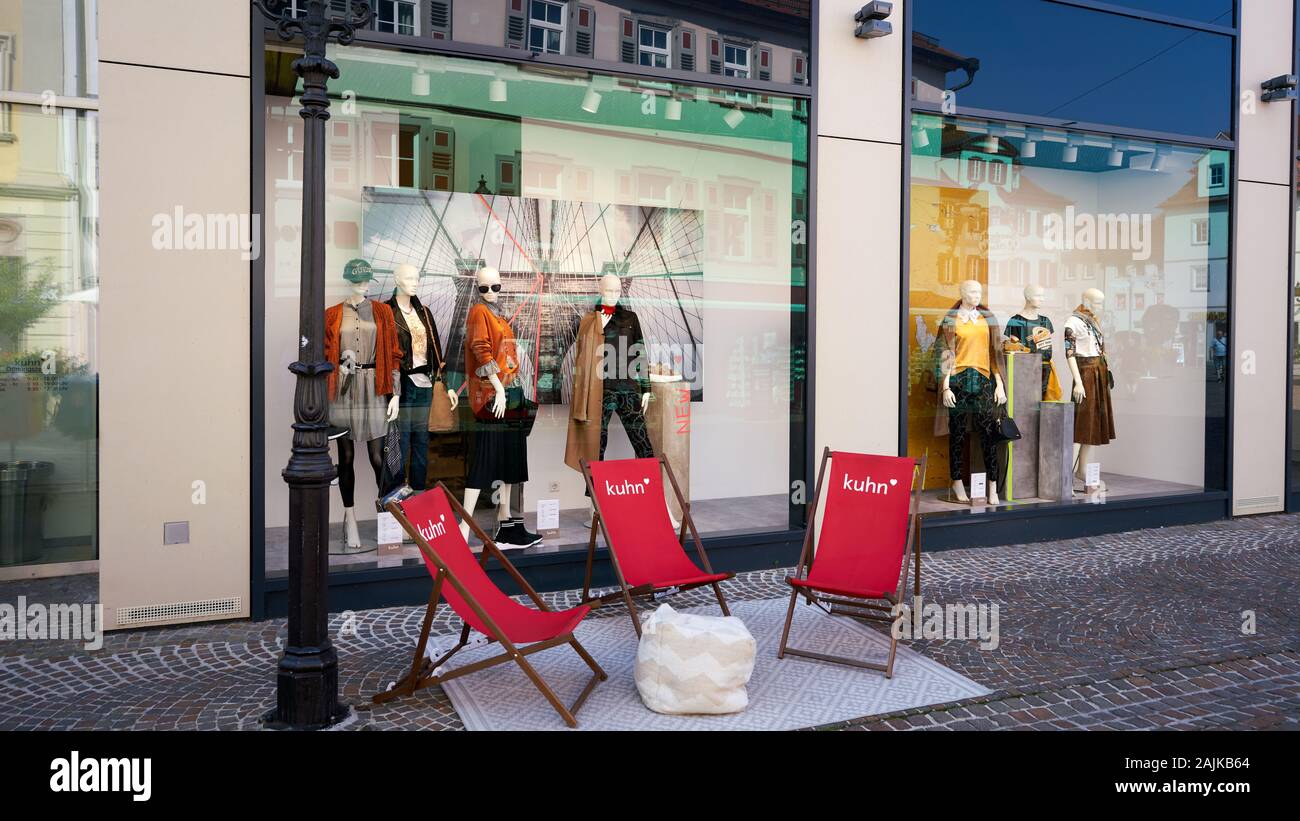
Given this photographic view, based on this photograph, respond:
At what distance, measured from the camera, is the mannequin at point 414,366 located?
6.18 meters

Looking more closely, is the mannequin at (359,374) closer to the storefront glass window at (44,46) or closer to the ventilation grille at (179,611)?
the ventilation grille at (179,611)

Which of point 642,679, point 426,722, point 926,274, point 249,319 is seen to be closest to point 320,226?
point 249,319

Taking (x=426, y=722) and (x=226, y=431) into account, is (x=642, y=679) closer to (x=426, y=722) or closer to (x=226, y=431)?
(x=426, y=722)

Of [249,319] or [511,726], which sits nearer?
[511,726]

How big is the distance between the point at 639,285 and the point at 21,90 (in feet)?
13.9

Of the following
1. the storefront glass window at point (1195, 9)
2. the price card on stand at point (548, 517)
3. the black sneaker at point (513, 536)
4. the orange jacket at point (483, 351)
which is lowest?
the black sneaker at point (513, 536)

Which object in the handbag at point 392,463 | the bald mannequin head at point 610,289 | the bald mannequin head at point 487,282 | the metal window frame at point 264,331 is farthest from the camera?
the bald mannequin head at point 610,289

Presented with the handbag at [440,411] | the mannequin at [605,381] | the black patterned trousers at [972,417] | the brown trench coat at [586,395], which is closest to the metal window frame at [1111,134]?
the black patterned trousers at [972,417]

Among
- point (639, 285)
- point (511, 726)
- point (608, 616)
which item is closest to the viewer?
point (511, 726)

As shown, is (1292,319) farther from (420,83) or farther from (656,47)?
(420,83)

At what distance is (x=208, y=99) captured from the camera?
5102 millimetres

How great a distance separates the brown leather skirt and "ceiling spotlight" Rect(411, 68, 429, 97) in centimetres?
593

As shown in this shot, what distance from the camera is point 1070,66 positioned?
7832 mm

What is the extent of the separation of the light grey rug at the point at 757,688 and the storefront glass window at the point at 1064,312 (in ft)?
9.35
